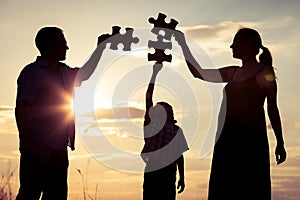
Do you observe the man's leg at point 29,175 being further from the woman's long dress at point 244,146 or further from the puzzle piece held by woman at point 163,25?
the puzzle piece held by woman at point 163,25

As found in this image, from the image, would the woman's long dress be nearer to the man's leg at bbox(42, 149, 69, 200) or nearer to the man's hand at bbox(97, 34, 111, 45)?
the man's hand at bbox(97, 34, 111, 45)

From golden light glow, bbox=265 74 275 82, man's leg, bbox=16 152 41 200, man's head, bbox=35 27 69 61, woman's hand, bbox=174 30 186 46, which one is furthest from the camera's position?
woman's hand, bbox=174 30 186 46

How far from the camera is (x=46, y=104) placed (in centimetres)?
759

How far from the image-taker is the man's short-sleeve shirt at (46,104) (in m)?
7.50

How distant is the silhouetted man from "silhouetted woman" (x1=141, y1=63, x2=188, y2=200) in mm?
2292

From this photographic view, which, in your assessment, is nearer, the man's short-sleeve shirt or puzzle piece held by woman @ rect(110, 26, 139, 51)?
the man's short-sleeve shirt

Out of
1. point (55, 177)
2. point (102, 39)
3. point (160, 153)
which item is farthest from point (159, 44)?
point (55, 177)

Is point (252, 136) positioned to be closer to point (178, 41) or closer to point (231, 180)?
point (231, 180)

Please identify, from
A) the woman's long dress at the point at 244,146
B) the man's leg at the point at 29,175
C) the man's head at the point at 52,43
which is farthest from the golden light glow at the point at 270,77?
the man's leg at the point at 29,175

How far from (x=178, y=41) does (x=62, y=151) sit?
2.24 m

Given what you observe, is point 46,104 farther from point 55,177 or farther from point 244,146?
point 244,146

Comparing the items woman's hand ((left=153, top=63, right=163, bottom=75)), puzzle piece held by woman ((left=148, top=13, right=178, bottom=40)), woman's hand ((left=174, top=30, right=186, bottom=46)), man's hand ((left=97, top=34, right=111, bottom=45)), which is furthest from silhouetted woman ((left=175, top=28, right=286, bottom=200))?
man's hand ((left=97, top=34, right=111, bottom=45))

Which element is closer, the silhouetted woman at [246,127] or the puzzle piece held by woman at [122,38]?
the silhouetted woman at [246,127]

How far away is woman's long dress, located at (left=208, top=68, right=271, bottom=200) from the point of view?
8.11 meters
